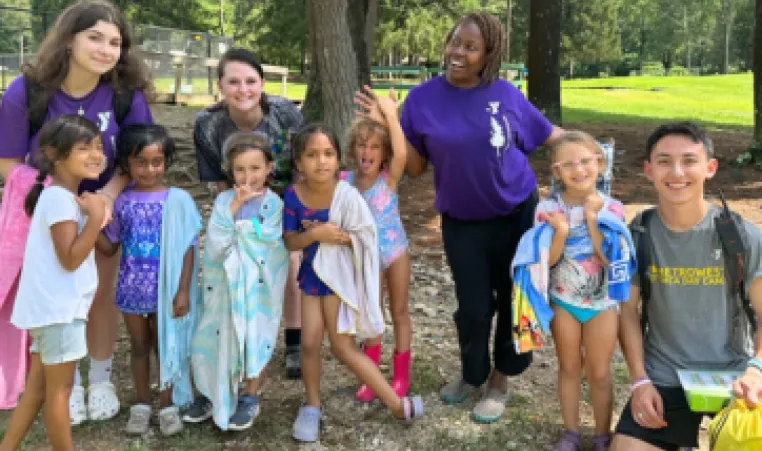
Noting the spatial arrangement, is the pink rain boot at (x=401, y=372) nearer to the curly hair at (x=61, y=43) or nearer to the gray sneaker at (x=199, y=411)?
the gray sneaker at (x=199, y=411)

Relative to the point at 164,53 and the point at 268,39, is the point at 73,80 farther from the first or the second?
the point at 268,39

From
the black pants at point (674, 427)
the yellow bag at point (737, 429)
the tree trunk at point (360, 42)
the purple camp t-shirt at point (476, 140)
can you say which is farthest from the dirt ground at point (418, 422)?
the tree trunk at point (360, 42)

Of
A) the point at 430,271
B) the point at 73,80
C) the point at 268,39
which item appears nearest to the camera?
the point at 73,80

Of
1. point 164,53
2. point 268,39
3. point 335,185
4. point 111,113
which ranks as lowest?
point 335,185

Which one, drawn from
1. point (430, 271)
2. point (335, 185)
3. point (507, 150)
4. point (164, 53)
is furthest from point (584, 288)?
point (164, 53)

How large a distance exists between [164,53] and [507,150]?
12.9 m

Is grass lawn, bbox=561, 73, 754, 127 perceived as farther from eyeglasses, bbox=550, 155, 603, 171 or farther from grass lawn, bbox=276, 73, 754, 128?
eyeglasses, bbox=550, 155, 603, 171

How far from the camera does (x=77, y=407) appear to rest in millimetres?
3238

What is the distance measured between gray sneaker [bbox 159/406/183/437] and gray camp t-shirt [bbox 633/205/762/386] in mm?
2153

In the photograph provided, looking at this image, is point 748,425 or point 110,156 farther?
point 110,156

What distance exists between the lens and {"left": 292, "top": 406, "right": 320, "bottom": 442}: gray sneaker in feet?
10.3

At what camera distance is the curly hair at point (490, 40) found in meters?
3.07

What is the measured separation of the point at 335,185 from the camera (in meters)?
3.13

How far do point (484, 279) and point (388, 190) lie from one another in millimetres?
649
